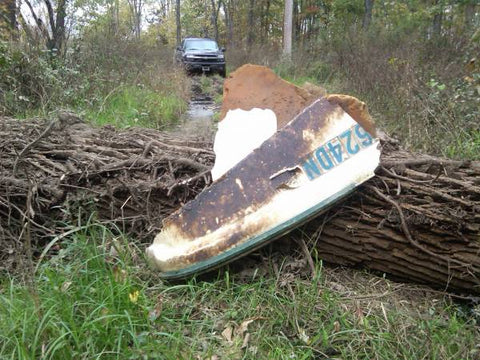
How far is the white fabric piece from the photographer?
7.91 ft

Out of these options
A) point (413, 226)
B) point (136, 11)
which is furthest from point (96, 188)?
point (136, 11)

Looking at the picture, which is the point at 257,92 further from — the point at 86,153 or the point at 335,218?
the point at 86,153

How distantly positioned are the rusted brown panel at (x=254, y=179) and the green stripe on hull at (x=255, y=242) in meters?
0.09

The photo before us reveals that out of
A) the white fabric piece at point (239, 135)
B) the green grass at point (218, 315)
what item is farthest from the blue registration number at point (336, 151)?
the green grass at point (218, 315)

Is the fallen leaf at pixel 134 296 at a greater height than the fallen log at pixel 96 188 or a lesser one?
lesser

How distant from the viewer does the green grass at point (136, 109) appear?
5.62 meters

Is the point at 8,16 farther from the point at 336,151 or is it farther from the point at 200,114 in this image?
the point at 336,151

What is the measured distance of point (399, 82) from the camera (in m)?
5.93

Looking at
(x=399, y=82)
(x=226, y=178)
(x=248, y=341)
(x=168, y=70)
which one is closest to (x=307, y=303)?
(x=248, y=341)

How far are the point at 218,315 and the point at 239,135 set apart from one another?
3.58ft

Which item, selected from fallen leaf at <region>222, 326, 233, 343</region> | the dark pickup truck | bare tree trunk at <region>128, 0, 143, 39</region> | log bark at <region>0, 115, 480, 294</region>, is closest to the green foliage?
log bark at <region>0, 115, 480, 294</region>

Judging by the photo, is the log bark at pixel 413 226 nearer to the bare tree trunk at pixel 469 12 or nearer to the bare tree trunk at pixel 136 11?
the bare tree trunk at pixel 469 12

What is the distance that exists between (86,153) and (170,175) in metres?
0.70

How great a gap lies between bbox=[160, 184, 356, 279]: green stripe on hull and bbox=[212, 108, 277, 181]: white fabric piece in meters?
0.46
